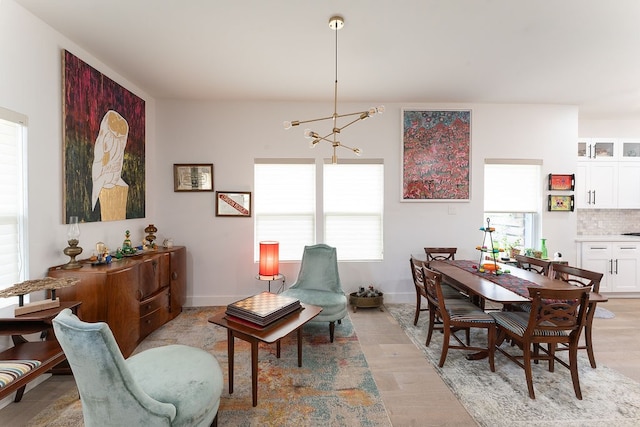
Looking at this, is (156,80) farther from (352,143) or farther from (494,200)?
(494,200)

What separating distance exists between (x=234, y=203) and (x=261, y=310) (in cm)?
219

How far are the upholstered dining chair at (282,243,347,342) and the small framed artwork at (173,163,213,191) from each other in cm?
180

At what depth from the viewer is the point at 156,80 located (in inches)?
134

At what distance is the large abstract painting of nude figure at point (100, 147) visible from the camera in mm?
2590

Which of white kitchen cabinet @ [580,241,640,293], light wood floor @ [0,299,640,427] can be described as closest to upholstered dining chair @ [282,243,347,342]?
light wood floor @ [0,299,640,427]

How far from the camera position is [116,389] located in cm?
128

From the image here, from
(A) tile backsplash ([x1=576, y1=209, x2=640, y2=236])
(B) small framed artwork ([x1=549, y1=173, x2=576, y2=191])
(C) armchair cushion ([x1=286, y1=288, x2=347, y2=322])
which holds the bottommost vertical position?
(C) armchair cushion ([x1=286, y1=288, x2=347, y2=322])

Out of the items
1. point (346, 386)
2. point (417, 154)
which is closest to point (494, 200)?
point (417, 154)

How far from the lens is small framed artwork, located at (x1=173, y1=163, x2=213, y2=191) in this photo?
402 cm

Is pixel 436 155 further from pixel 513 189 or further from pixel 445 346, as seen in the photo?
pixel 445 346

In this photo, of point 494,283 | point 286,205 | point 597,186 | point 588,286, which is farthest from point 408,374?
point 597,186

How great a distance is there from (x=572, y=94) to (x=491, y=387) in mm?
3943

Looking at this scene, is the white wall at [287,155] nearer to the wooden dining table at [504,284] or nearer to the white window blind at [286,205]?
the white window blind at [286,205]

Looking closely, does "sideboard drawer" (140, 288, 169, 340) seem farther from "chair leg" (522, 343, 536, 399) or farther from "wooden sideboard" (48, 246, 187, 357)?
"chair leg" (522, 343, 536, 399)
